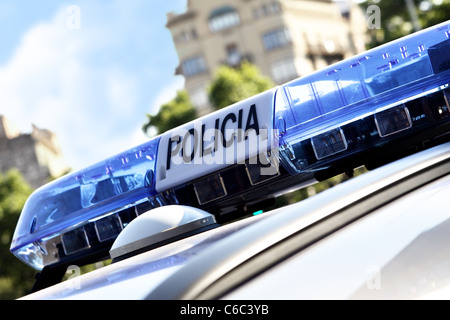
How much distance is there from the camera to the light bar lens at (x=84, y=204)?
536cm

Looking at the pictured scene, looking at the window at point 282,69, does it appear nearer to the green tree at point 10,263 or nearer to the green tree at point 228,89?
the green tree at point 228,89

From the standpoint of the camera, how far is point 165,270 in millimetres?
1399

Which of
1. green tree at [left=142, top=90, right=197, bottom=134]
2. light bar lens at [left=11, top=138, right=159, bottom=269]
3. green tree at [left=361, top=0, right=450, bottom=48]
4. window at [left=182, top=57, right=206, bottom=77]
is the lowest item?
light bar lens at [left=11, top=138, right=159, bottom=269]

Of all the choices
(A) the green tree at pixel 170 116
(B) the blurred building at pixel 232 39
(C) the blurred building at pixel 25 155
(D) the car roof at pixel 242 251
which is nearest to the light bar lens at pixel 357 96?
(D) the car roof at pixel 242 251

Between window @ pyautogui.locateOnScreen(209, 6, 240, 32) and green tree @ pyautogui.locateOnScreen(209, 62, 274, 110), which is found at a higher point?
window @ pyautogui.locateOnScreen(209, 6, 240, 32)

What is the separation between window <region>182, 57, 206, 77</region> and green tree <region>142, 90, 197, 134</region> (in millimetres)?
11404

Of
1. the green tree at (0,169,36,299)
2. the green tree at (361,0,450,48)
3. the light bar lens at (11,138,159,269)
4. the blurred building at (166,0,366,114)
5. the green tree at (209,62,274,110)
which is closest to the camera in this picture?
the light bar lens at (11,138,159,269)

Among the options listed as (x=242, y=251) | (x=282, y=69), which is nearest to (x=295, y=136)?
(x=242, y=251)

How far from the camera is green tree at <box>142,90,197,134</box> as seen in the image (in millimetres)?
46750

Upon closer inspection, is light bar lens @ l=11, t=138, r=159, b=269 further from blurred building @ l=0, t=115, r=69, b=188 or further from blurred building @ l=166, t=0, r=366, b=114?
blurred building @ l=0, t=115, r=69, b=188

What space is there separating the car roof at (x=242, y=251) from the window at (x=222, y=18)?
60.2 metres

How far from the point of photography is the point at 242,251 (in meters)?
1.32

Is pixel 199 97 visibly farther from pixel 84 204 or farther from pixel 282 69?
pixel 84 204

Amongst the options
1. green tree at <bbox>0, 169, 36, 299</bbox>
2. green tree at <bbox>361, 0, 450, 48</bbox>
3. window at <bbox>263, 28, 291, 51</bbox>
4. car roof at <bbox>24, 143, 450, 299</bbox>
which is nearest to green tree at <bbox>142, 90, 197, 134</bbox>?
green tree at <bbox>0, 169, 36, 299</bbox>
